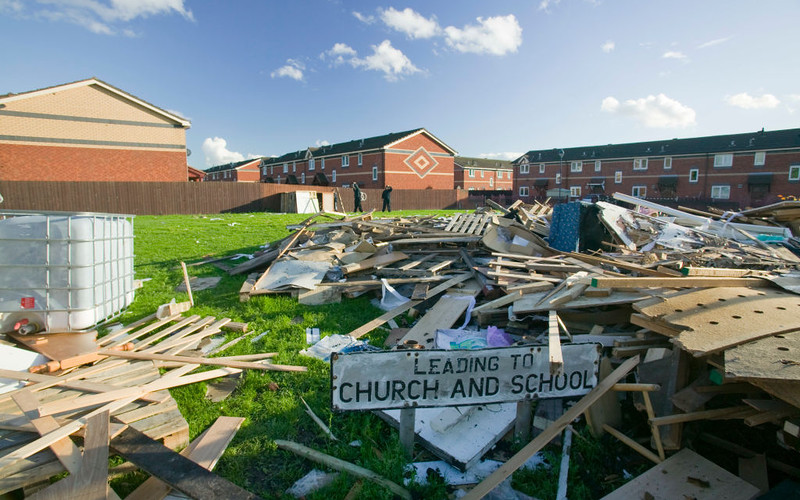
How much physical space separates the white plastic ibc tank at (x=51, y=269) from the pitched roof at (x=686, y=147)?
2254 inches

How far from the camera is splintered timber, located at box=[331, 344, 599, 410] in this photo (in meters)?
2.46

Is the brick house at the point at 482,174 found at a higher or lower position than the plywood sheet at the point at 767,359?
higher

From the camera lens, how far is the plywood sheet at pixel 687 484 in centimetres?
232

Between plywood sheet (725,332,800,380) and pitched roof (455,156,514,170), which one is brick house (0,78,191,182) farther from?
pitched roof (455,156,514,170)

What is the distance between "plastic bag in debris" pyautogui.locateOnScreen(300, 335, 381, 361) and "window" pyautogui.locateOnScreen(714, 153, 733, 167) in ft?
183

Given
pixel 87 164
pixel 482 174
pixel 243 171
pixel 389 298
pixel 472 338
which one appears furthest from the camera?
pixel 243 171

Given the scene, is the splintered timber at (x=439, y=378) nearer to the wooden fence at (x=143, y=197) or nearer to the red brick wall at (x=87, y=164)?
the wooden fence at (x=143, y=197)

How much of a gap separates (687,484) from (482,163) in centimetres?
6868

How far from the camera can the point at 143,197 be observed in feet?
81.8

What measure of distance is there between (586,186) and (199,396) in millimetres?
58572

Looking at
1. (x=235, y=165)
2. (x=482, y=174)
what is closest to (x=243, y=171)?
(x=235, y=165)

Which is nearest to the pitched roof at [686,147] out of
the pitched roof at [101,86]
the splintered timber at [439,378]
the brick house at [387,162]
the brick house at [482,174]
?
the brick house at [482,174]

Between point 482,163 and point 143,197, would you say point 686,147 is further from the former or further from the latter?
point 143,197

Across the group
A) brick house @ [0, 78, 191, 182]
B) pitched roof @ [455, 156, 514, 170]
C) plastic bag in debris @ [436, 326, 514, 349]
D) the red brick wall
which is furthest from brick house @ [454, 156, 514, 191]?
plastic bag in debris @ [436, 326, 514, 349]
